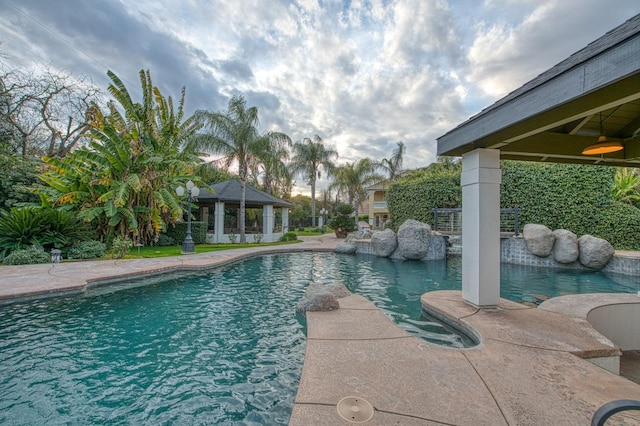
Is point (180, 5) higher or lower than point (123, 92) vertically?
higher

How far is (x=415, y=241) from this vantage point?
1244 centimetres

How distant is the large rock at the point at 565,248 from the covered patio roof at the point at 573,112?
5.63 m

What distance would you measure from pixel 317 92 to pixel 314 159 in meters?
13.7

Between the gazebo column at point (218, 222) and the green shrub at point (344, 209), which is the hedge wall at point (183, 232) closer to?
the gazebo column at point (218, 222)

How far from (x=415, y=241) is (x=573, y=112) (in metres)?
9.74

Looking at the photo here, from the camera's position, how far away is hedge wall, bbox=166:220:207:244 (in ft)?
54.4

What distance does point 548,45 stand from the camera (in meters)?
7.07

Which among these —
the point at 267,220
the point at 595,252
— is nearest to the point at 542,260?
the point at 595,252

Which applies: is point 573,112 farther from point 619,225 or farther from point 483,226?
point 619,225

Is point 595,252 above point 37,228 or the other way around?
the other way around

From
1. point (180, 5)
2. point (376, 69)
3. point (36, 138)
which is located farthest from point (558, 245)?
Result: point (36, 138)

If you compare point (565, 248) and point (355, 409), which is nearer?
point (355, 409)

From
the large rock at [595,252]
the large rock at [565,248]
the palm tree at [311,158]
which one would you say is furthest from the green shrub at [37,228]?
the palm tree at [311,158]

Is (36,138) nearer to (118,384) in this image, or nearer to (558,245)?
(118,384)
